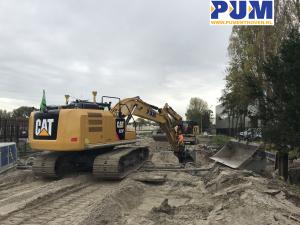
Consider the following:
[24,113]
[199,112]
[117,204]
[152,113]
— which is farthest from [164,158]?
[199,112]

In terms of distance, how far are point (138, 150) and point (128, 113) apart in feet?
5.56

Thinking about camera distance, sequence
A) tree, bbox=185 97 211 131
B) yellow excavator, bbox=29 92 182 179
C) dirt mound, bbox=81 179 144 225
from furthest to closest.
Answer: tree, bbox=185 97 211 131, yellow excavator, bbox=29 92 182 179, dirt mound, bbox=81 179 144 225

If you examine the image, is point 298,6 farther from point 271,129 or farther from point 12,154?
point 12,154

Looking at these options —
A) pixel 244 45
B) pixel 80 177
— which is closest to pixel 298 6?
pixel 244 45

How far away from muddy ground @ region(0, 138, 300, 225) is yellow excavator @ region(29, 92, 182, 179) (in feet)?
1.64

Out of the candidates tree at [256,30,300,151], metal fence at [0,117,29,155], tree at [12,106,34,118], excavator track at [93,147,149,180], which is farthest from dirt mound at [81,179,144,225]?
metal fence at [0,117,29,155]

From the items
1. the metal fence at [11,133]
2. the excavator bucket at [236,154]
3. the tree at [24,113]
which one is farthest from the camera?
the metal fence at [11,133]

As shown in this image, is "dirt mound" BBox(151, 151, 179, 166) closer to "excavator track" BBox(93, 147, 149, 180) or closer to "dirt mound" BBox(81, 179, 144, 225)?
"excavator track" BBox(93, 147, 149, 180)

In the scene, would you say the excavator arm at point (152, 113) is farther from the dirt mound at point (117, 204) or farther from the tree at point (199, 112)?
the tree at point (199, 112)

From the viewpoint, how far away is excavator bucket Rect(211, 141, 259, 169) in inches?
584

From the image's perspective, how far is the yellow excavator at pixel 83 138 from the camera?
12.2m

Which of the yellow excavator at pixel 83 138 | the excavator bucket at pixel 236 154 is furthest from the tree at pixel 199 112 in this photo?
the yellow excavator at pixel 83 138

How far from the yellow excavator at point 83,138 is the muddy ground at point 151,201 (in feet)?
1.64

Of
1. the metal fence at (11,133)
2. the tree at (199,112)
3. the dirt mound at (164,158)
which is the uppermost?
the tree at (199,112)
